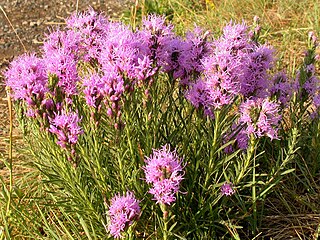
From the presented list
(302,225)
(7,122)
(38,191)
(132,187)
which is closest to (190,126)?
(132,187)

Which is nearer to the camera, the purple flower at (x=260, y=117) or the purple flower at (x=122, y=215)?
the purple flower at (x=122, y=215)

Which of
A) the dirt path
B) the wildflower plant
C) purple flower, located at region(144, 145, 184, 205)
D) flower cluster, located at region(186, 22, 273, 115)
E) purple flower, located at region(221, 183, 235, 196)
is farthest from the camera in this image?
the dirt path

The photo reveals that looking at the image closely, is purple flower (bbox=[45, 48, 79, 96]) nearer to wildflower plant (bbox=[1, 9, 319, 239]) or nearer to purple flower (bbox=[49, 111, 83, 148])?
wildflower plant (bbox=[1, 9, 319, 239])

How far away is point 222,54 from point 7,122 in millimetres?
3008

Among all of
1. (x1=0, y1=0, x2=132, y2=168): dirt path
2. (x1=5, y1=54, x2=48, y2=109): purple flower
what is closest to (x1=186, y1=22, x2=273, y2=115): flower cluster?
(x1=5, y1=54, x2=48, y2=109): purple flower

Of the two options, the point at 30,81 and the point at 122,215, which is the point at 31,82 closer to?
the point at 30,81

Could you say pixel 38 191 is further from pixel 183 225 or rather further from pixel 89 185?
pixel 183 225

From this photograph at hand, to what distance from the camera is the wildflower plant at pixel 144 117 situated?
1886mm

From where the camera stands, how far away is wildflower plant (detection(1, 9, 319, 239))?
6.19 feet

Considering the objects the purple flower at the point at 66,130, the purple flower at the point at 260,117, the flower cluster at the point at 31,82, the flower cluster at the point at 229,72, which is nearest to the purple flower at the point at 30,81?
the flower cluster at the point at 31,82

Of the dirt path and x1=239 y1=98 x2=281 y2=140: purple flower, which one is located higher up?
x1=239 y1=98 x2=281 y2=140: purple flower

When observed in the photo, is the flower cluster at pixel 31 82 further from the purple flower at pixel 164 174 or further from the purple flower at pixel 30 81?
the purple flower at pixel 164 174

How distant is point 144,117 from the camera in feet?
7.50

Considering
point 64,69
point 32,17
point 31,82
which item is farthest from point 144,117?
point 32,17
